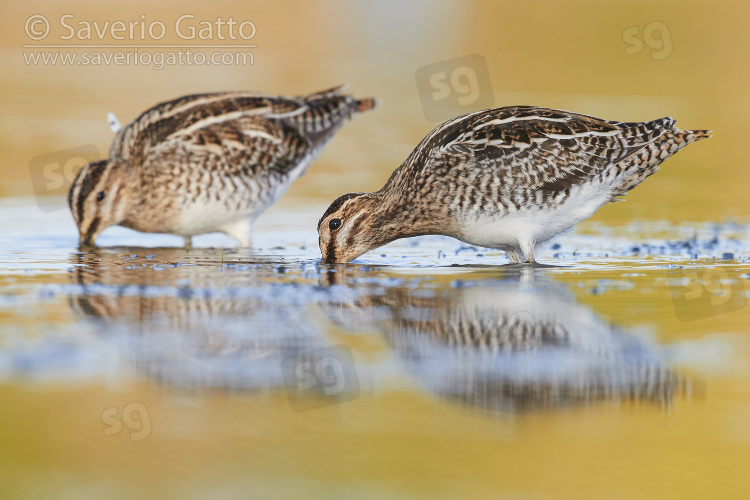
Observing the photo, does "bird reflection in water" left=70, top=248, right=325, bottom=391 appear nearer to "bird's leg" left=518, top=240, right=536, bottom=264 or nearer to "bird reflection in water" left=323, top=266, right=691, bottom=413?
"bird reflection in water" left=323, top=266, right=691, bottom=413

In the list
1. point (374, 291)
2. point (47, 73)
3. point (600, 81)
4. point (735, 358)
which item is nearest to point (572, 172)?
point (374, 291)

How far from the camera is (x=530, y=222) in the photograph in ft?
34.2

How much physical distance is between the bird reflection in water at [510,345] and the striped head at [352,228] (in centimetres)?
116

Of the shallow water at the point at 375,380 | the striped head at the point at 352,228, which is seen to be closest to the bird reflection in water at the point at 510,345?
the shallow water at the point at 375,380

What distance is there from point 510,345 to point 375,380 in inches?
41.2

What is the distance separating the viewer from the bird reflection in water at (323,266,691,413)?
6.48 metres

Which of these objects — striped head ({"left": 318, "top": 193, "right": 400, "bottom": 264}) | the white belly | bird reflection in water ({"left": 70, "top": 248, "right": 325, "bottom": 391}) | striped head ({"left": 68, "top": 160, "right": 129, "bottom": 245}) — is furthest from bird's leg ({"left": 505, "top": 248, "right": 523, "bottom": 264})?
striped head ({"left": 68, "top": 160, "right": 129, "bottom": 245})

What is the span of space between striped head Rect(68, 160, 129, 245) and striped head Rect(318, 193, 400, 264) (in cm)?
287

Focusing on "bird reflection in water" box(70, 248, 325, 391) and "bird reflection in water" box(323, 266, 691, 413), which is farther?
"bird reflection in water" box(70, 248, 325, 391)

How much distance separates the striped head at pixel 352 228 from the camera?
35.3 ft

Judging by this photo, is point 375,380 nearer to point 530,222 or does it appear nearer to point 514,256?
point 530,222

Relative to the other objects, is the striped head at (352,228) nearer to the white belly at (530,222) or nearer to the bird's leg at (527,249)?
the white belly at (530,222)

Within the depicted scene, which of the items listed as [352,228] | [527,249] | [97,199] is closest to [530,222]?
[527,249]

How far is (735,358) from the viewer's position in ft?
24.0
